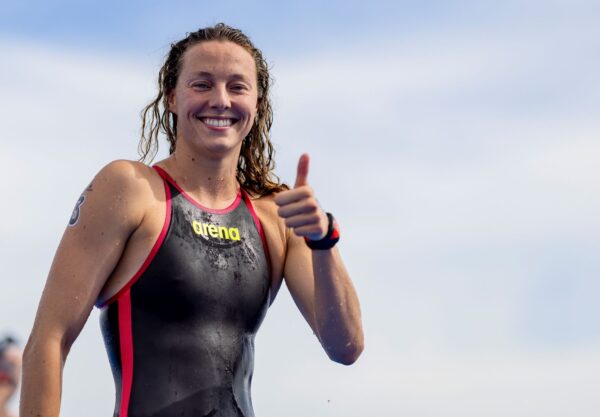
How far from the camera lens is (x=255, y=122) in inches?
264

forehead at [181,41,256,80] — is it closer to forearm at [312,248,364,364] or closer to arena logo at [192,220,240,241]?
arena logo at [192,220,240,241]

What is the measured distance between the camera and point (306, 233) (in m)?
5.05

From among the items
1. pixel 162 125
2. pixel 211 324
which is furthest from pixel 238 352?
pixel 162 125

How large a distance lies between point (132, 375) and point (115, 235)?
2.64 feet

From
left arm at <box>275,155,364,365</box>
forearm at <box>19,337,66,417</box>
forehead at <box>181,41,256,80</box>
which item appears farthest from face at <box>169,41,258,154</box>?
forearm at <box>19,337,66,417</box>

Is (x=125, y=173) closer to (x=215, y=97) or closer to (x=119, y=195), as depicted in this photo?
(x=119, y=195)

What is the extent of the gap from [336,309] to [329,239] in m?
0.55

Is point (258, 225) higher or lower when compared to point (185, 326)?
higher

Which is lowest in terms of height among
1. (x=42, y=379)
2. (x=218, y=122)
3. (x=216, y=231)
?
(x=42, y=379)

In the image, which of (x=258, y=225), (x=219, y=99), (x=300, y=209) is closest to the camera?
(x=300, y=209)

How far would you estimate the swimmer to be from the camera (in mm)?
8742

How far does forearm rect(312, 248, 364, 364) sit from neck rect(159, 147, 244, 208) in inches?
33.6

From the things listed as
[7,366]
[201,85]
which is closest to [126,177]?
[201,85]

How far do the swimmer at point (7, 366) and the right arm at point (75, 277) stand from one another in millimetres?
3617
